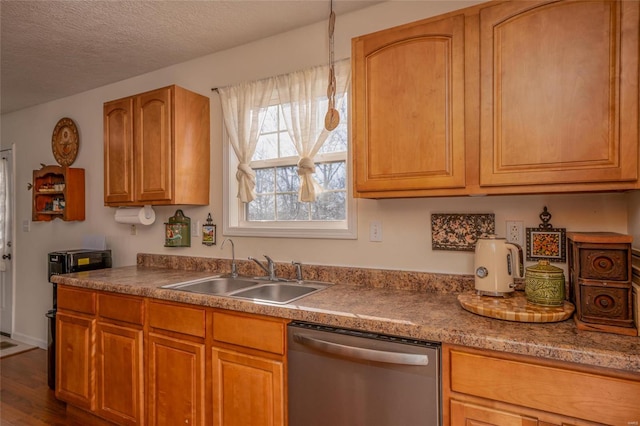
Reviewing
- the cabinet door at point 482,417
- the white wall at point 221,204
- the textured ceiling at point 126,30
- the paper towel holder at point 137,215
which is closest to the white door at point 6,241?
the white wall at point 221,204

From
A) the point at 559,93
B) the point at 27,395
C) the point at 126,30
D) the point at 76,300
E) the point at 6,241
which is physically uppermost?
the point at 126,30

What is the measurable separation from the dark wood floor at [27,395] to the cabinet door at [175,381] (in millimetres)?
875

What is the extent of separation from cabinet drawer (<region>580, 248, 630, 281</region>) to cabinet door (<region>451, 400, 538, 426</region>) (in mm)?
525

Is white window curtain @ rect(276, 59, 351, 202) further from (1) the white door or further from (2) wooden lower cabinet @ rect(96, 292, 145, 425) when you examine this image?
(1) the white door

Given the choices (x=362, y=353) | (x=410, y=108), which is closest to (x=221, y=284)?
(x=362, y=353)

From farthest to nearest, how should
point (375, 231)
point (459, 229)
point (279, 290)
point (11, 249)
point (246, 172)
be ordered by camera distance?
point (11, 249)
point (246, 172)
point (279, 290)
point (375, 231)
point (459, 229)

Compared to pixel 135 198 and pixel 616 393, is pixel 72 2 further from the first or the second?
pixel 616 393

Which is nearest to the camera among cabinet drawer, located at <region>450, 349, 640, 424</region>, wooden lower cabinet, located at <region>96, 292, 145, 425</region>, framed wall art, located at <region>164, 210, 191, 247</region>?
cabinet drawer, located at <region>450, 349, 640, 424</region>

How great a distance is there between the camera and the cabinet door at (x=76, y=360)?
7.54 feet

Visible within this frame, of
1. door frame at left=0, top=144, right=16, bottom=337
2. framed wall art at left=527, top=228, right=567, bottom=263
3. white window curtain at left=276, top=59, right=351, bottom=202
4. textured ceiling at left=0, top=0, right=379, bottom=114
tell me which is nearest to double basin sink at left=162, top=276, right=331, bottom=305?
white window curtain at left=276, top=59, right=351, bottom=202

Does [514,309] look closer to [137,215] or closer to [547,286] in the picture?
[547,286]

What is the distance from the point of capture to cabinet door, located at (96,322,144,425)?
207 centimetres

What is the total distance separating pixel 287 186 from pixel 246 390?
4.29ft

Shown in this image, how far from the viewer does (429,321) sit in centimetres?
135
